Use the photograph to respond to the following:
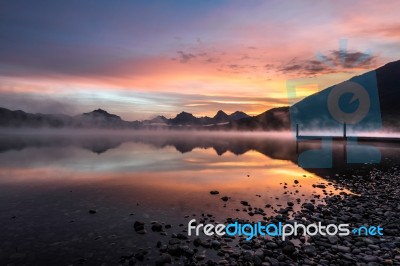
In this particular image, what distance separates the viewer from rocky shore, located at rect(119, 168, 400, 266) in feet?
39.9

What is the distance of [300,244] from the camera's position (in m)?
13.8

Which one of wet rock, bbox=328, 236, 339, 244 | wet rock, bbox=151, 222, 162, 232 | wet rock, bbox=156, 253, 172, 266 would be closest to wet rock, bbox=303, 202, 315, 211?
wet rock, bbox=328, 236, 339, 244

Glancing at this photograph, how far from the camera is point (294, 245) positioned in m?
13.7

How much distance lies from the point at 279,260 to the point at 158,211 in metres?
10.1

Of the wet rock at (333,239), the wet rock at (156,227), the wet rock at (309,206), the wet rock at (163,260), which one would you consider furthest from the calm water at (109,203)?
the wet rock at (333,239)

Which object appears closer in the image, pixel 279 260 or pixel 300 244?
pixel 279 260

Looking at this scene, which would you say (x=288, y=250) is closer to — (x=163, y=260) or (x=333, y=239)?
(x=333, y=239)

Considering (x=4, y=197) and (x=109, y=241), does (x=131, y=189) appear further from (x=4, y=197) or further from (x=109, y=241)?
(x=109, y=241)

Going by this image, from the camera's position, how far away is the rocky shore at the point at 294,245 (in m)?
12.1

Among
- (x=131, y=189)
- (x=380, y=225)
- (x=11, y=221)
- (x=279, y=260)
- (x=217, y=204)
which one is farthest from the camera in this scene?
(x=131, y=189)

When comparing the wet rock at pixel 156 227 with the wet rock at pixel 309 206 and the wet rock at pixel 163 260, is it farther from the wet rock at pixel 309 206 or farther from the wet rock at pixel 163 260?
the wet rock at pixel 309 206

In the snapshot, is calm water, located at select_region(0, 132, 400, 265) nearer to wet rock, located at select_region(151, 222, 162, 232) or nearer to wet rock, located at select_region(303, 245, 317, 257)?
wet rock, located at select_region(151, 222, 162, 232)

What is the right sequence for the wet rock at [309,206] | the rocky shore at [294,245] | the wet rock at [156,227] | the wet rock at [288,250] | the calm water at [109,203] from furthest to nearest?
the wet rock at [309,206] → the wet rock at [156,227] → the calm water at [109,203] → the wet rock at [288,250] → the rocky shore at [294,245]

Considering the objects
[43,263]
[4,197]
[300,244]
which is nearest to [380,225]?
[300,244]
